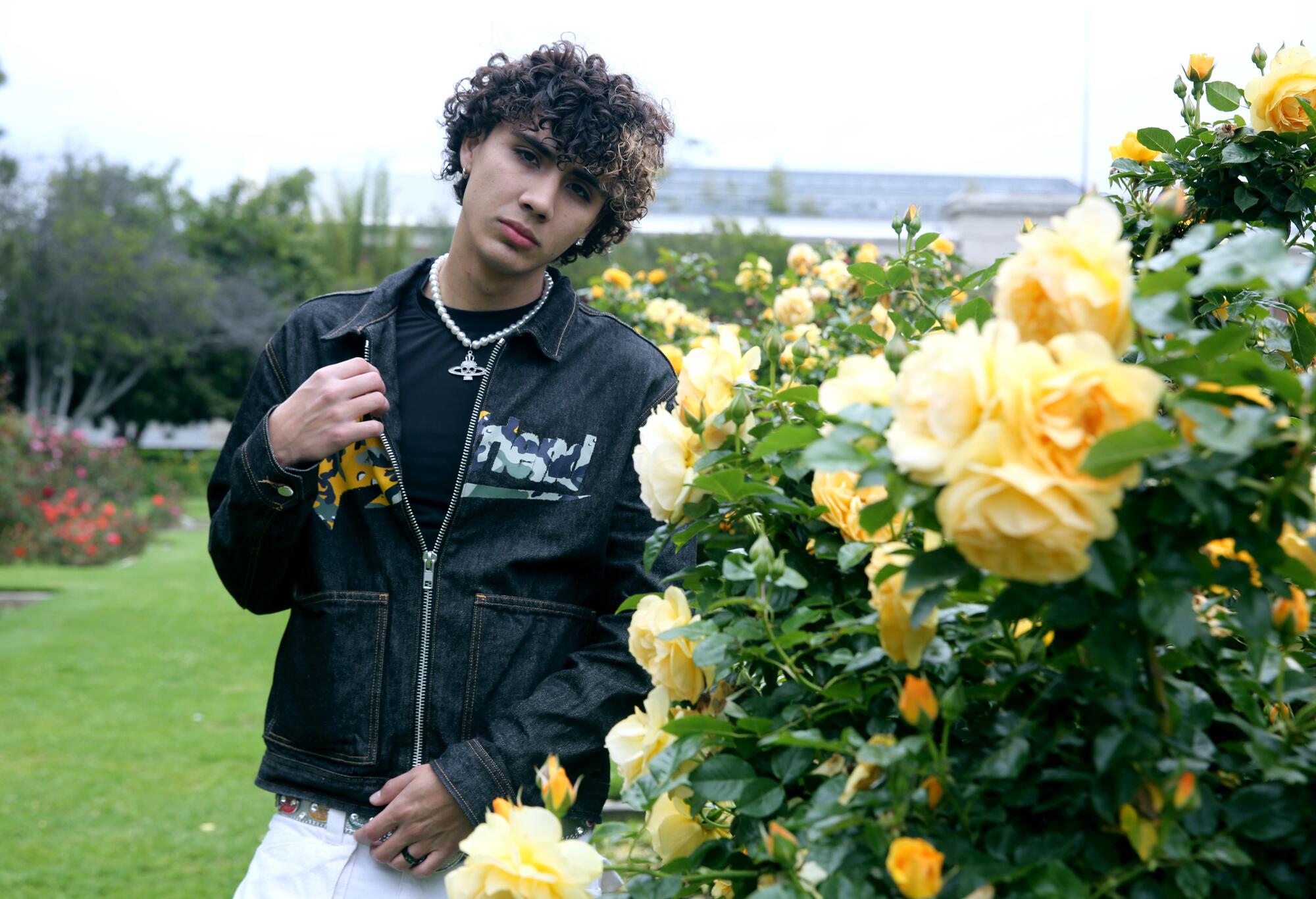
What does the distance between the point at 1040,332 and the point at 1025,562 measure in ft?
0.50

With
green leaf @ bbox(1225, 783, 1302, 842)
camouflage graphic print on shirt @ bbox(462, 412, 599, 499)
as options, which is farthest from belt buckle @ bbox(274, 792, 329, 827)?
green leaf @ bbox(1225, 783, 1302, 842)

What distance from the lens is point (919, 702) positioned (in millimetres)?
753

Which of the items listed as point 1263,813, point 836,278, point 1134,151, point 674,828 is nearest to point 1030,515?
point 1263,813

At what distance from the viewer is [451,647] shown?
71.1 inches

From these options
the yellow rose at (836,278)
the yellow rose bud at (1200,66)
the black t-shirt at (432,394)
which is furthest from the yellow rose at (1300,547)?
the yellow rose at (836,278)

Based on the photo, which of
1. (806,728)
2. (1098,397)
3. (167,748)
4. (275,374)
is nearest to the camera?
(1098,397)

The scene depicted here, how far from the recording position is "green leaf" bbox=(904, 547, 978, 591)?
688 millimetres

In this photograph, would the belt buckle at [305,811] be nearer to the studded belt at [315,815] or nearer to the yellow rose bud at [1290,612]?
the studded belt at [315,815]

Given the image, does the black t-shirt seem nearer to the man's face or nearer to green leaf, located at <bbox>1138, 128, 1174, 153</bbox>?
the man's face

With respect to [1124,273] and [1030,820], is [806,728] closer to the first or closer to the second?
[1030,820]

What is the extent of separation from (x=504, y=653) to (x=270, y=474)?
443 millimetres

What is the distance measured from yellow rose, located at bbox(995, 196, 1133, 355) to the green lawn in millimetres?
4233

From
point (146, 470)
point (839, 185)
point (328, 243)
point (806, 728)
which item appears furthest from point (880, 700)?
point (328, 243)

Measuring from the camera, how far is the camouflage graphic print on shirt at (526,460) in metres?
1.86
